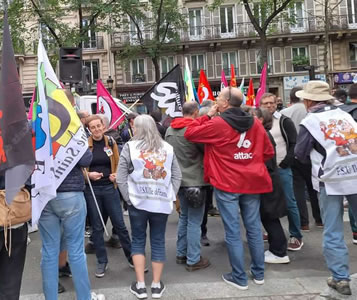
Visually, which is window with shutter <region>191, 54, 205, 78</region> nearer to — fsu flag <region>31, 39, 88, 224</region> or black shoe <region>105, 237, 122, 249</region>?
black shoe <region>105, 237, 122, 249</region>

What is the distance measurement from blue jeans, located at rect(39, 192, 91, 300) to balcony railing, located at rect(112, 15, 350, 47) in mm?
26184

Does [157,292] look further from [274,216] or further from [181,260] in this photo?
[274,216]

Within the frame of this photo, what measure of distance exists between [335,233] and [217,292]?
1214mm

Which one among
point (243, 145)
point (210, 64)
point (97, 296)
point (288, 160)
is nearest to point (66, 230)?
point (97, 296)

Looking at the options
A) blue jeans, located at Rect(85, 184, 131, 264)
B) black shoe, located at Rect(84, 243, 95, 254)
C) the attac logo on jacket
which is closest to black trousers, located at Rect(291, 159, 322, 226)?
the attac logo on jacket

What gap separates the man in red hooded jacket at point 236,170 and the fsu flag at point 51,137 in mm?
1193

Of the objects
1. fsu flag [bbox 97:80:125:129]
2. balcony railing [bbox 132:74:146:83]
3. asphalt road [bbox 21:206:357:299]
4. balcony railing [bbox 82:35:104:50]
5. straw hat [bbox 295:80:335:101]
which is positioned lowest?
asphalt road [bbox 21:206:357:299]

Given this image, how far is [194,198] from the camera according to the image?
4062 mm

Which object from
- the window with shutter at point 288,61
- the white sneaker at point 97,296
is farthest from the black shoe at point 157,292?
the window with shutter at point 288,61

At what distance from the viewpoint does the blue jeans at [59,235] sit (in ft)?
10.3

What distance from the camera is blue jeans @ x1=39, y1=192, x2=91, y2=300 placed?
10.3 ft

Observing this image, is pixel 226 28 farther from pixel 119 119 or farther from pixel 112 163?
pixel 112 163

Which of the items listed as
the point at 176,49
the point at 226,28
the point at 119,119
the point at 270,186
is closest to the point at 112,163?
the point at 270,186

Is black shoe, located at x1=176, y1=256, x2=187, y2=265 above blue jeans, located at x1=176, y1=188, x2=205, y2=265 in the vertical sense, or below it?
below
